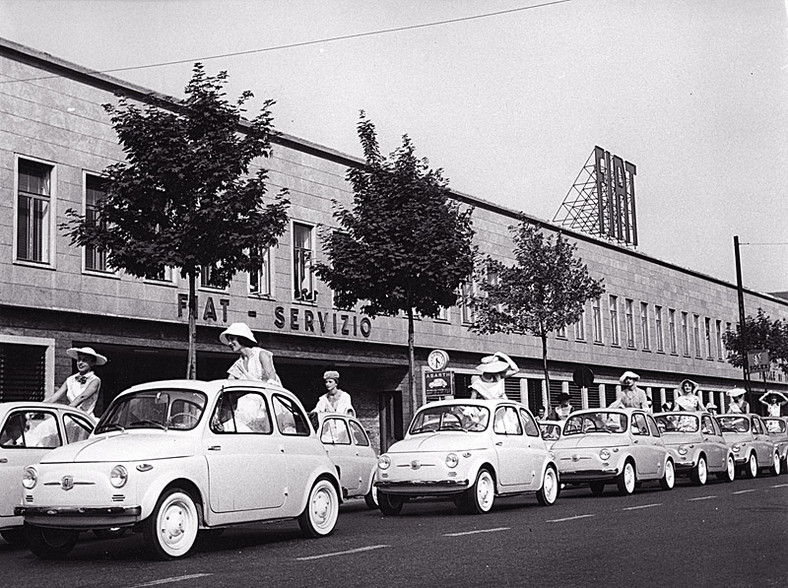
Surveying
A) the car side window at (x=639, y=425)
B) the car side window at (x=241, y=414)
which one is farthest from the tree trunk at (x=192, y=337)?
the car side window at (x=639, y=425)

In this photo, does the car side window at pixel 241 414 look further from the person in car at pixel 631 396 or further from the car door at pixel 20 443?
the person in car at pixel 631 396

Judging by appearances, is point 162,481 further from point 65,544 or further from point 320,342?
point 320,342

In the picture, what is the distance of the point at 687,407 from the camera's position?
1027 inches

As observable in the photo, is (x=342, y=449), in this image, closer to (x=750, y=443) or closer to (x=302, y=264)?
(x=750, y=443)

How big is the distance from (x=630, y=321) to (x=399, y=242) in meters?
29.1

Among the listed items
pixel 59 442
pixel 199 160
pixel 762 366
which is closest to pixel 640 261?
pixel 762 366

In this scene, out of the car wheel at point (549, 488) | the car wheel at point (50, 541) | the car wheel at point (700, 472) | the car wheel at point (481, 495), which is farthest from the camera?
the car wheel at point (700, 472)

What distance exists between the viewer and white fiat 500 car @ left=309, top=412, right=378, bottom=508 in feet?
53.5

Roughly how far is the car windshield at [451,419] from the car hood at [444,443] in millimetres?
210

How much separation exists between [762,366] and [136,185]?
30.2m

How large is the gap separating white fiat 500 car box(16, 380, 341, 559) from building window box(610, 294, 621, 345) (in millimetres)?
37783

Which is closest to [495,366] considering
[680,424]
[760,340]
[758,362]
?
[680,424]

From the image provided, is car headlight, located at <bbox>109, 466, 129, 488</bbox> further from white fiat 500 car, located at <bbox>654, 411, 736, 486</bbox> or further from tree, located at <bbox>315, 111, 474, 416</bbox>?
white fiat 500 car, located at <bbox>654, 411, 736, 486</bbox>

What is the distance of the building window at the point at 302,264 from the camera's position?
29.7 meters
